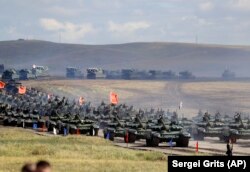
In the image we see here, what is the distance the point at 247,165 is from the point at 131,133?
103 ft

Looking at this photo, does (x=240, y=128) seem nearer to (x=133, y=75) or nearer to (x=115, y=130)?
(x=115, y=130)

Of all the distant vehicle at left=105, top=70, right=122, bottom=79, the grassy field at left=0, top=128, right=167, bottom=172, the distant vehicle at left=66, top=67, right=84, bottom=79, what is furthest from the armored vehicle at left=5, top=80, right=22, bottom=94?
the grassy field at left=0, top=128, right=167, bottom=172

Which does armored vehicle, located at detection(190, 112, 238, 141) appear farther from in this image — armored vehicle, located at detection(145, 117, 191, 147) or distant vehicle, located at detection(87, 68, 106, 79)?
distant vehicle, located at detection(87, 68, 106, 79)

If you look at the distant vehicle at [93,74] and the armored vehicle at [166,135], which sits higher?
the distant vehicle at [93,74]

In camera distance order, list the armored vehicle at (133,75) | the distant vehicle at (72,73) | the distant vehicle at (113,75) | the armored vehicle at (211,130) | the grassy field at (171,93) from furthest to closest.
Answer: the distant vehicle at (72,73), the distant vehicle at (113,75), the armored vehicle at (133,75), the grassy field at (171,93), the armored vehicle at (211,130)

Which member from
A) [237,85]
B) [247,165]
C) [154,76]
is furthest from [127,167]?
[154,76]

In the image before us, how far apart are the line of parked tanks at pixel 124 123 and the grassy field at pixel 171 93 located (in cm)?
2304

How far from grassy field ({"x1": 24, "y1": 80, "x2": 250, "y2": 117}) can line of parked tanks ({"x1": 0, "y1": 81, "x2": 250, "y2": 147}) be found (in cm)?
2304

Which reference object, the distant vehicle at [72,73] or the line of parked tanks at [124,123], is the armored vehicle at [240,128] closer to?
the line of parked tanks at [124,123]

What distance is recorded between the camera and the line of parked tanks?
41.5 meters

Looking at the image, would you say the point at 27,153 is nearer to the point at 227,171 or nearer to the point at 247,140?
the point at 227,171

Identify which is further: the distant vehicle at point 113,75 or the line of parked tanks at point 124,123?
the distant vehicle at point 113,75

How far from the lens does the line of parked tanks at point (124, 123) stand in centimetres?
4153

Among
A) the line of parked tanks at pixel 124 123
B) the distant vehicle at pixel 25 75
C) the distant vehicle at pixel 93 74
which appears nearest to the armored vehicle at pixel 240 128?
the line of parked tanks at pixel 124 123
